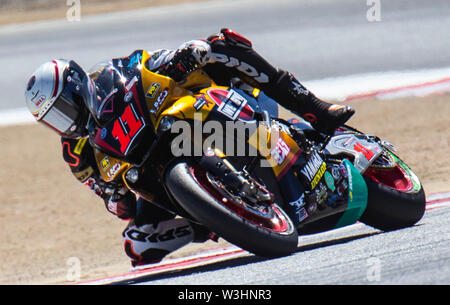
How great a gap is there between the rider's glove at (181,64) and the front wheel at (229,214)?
62 centimetres

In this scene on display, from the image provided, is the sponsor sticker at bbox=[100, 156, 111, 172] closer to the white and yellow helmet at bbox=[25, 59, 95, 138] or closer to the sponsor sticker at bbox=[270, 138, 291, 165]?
the white and yellow helmet at bbox=[25, 59, 95, 138]

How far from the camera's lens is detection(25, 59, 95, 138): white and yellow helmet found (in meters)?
4.62

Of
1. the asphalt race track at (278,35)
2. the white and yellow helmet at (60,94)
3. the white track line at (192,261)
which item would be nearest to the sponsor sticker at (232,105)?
the white and yellow helmet at (60,94)

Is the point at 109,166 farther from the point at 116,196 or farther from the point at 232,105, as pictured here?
the point at 232,105

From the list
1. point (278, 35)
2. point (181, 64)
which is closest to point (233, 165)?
point (181, 64)

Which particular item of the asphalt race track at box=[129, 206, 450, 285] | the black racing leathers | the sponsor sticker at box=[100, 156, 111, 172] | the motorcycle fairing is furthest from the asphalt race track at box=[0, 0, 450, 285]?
the sponsor sticker at box=[100, 156, 111, 172]

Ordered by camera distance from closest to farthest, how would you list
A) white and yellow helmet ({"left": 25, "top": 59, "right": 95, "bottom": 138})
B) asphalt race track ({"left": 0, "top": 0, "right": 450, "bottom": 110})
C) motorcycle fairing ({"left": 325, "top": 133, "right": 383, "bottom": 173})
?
1. white and yellow helmet ({"left": 25, "top": 59, "right": 95, "bottom": 138})
2. motorcycle fairing ({"left": 325, "top": 133, "right": 383, "bottom": 173})
3. asphalt race track ({"left": 0, "top": 0, "right": 450, "bottom": 110})

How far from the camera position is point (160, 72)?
4.81 meters

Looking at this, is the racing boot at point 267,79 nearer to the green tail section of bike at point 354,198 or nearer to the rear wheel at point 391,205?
the green tail section of bike at point 354,198

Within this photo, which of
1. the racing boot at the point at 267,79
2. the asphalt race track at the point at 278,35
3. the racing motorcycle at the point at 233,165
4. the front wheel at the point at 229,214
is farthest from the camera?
the asphalt race track at the point at 278,35

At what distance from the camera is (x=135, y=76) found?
15.7ft

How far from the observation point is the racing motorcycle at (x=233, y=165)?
14.2 ft

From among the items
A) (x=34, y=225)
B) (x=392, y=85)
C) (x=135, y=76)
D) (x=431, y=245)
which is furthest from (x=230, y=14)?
(x=431, y=245)

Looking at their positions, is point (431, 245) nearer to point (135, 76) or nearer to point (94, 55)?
point (135, 76)
